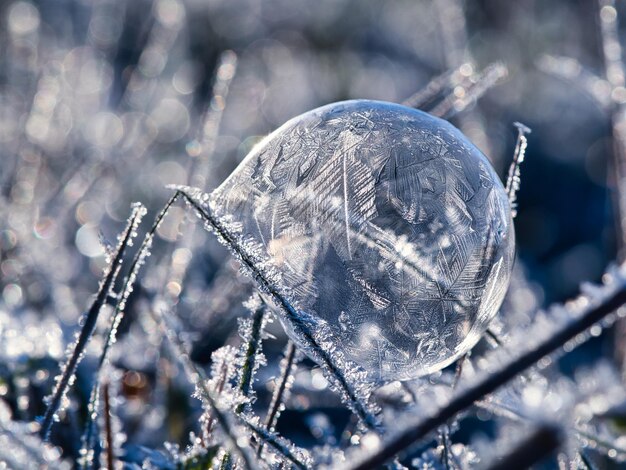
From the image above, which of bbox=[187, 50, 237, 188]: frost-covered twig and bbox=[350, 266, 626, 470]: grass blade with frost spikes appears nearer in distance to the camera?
bbox=[350, 266, 626, 470]: grass blade with frost spikes

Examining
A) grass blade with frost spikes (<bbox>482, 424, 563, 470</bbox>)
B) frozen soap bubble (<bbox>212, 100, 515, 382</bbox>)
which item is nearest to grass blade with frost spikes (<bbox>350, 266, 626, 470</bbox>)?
grass blade with frost spikes (<bbox>482, 424, 563, 470</bbox>)

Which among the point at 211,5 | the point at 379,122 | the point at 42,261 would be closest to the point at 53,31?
the point at 211,5

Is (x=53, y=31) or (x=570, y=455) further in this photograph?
(x=53, y=31)

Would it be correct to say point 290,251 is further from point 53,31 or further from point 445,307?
point 53,31

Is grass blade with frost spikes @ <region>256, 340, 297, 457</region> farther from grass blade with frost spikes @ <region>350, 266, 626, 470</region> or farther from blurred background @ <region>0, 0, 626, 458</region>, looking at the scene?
grass blade with frost spikes @ <region>350, 266, 626, 470</region>

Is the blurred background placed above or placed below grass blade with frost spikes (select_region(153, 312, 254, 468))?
above

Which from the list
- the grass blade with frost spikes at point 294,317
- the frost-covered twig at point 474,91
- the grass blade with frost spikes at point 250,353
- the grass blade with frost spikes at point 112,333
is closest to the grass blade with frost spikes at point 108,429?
the grass blade with frost spikes at point 112,333

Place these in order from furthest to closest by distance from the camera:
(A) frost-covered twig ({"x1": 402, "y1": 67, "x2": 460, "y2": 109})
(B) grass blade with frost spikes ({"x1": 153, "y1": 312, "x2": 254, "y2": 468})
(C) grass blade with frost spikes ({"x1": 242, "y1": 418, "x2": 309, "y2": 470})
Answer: (A) frost-covered twig ({"x1": 402, "y1": 67, "x2": 460, "y2": 109})
(C) grass blade with frost spikes ({"x1": 242, "y1": 418, "x2": 309, "y2": 470})
(B) grass blade with frost spikes ({"x1": 153, "y1": 312, "x2": 254, "y2": 468})
